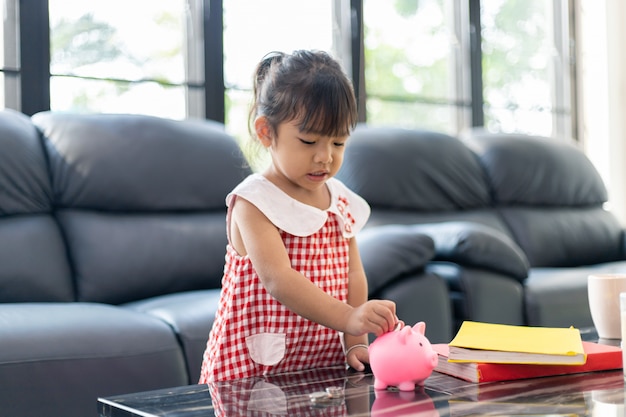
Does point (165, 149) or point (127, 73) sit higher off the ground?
point (127, 73)

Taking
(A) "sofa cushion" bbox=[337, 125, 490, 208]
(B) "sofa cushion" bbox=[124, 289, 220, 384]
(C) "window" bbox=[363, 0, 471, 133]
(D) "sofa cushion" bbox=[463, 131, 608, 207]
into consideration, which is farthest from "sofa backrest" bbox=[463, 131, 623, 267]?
(B) "sofa cushion" bbox=[124, 289, 220, 384]

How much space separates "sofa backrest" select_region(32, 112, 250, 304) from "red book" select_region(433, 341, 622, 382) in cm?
139

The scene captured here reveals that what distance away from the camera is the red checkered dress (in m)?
1.33

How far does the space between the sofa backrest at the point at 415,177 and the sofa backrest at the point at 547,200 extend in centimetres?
9

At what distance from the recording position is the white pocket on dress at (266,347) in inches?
52.3

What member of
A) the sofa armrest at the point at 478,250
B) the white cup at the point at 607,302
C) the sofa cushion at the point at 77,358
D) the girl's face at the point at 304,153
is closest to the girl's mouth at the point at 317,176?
the girl's face at the point at 304,153

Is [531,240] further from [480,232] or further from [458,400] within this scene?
[458,400]

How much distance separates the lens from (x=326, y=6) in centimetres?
371

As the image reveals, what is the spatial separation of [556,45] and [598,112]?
1.52ft

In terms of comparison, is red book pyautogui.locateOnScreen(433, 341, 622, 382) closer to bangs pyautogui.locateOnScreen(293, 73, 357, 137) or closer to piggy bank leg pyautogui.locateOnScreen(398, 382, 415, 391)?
piggy bank leg pyautogui.locateOnScreen(398, 382, 415, 391)

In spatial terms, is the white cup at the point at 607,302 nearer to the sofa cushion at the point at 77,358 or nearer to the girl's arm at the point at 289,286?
the girl's arm at the point at 289,286

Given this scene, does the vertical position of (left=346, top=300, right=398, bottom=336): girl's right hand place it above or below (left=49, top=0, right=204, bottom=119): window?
below

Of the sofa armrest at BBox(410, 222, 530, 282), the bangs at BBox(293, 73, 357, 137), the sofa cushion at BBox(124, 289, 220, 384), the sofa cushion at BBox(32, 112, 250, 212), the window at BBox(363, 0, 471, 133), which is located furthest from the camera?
the window at BBox(363, 0, 471, 133)

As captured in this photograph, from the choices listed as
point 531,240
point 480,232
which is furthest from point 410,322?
point 531,240
